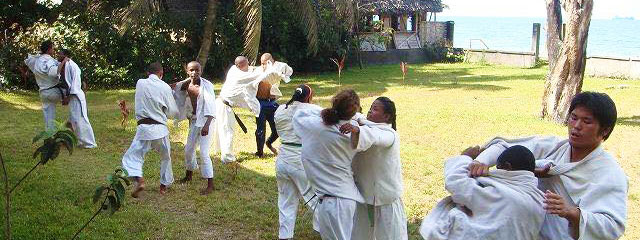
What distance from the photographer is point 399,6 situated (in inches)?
1077

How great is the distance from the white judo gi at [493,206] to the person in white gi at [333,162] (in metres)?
1.45

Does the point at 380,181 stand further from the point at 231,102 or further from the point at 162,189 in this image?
the point at 231,102

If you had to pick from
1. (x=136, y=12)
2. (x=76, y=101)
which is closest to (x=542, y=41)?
(x=136, y=12)

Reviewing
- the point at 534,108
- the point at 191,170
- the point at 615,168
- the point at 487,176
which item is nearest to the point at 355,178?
the point at 487,176

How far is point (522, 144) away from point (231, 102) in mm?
6356

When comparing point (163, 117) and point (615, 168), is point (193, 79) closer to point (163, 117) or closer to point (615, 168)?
point (163, 117)

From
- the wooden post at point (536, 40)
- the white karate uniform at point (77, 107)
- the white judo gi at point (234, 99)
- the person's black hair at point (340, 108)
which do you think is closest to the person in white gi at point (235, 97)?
the white judo gi at point (234, 99)

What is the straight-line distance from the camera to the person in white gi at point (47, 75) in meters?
9.59

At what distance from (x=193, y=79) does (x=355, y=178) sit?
328 centimetres

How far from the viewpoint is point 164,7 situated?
1941 cm

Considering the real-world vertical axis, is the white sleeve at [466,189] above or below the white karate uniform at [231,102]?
above

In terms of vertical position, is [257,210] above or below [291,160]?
below

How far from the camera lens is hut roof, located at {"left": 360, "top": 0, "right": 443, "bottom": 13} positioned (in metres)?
25.6

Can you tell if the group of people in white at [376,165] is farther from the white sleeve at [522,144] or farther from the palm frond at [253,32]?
the palm frond at [253,32]
